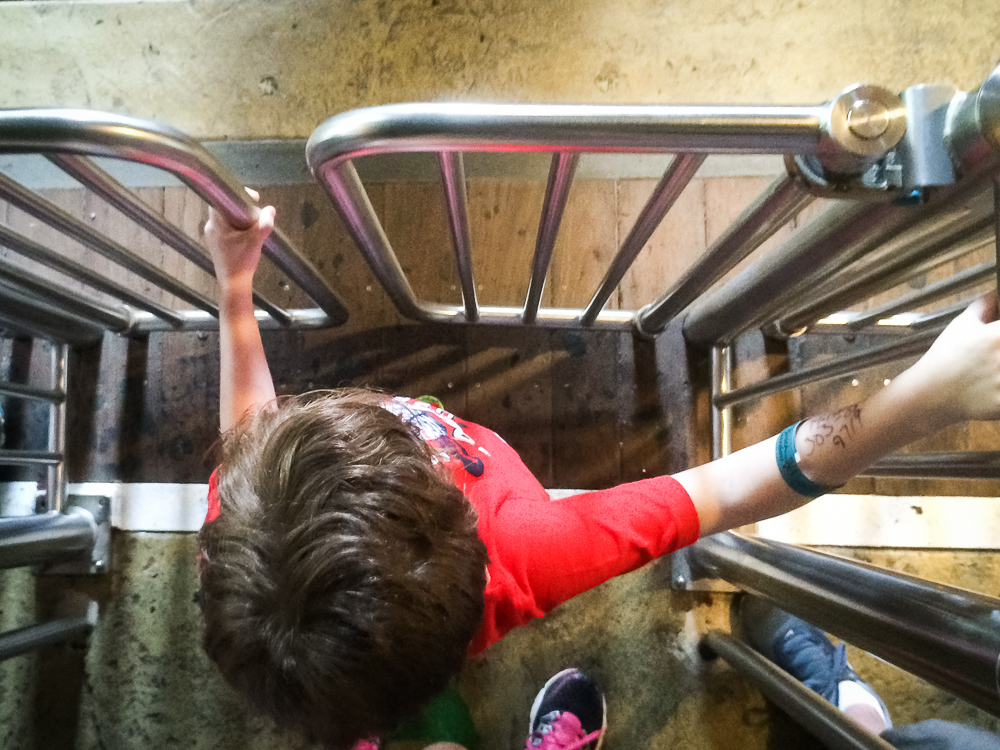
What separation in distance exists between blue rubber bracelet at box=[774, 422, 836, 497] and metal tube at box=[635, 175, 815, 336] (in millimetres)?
209

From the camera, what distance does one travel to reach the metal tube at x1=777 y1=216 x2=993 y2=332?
22.0 inches

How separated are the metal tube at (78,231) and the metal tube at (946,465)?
885 mm

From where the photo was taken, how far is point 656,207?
65 centimetres

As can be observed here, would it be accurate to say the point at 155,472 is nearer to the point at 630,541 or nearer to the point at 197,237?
the point at 197,237

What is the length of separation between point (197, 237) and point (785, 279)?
3.75ft

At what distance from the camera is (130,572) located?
124 centimetres

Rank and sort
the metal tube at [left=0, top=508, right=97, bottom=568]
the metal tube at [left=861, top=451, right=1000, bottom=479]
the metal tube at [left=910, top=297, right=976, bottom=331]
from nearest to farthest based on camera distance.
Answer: the metal tube at [left=861, top=451, right=1000, bottom=479], the metal tube at [left=910, top=297, right=976, bottom=331], the metal tube at [left=0, top=508, right=97, bottom=568]

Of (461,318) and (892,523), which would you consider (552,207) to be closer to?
(461,318)

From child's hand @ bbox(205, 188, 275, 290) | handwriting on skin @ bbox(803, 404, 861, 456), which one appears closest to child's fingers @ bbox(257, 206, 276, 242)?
child's hand @ bbox(205, 188, 275, 290)

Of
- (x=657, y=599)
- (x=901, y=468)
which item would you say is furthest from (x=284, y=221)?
(x=901, y=468)

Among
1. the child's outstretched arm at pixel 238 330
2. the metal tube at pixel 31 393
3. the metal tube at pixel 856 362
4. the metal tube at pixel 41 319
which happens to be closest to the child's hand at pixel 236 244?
the child's outstretched arm at pixel 238 330

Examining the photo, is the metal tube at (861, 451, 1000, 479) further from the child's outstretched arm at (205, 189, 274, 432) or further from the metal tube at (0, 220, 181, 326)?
the metal tube at (0, 220, 181, 326)

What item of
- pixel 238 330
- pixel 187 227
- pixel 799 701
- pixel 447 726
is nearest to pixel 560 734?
pixel 447 726

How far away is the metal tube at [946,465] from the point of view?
667 mm
